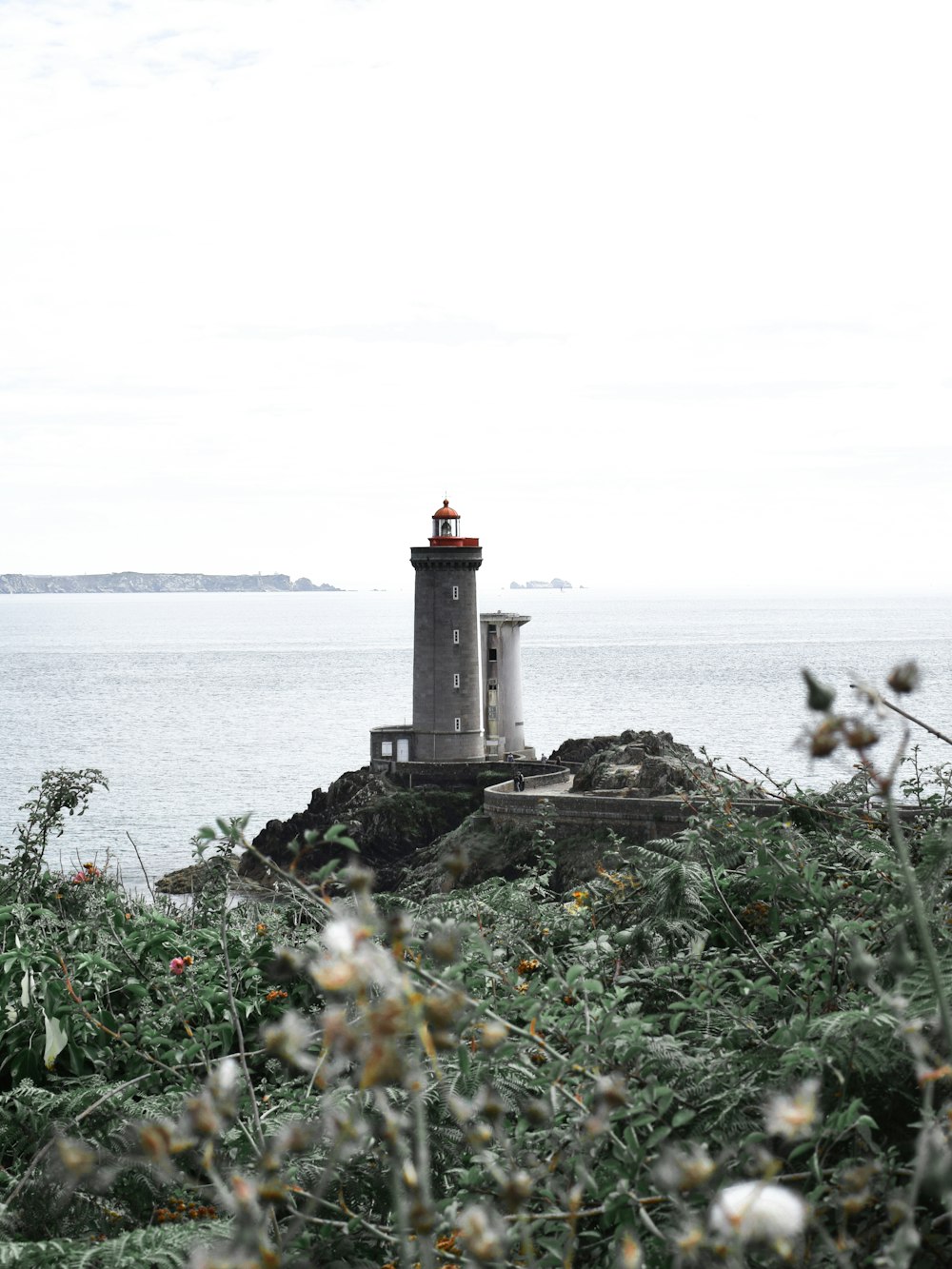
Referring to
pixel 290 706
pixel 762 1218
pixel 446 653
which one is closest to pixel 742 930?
pixel 762 1218

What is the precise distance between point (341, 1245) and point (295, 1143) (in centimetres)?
199

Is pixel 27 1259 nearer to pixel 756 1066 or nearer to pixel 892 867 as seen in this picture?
pixel 756 1066

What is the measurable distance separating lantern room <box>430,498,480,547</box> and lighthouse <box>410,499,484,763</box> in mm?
48

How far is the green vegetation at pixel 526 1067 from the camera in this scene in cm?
156

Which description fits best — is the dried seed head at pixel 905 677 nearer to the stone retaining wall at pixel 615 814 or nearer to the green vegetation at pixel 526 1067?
the green vegetation at pixel 526 1067

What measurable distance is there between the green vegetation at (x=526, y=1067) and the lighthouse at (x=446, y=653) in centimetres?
4207

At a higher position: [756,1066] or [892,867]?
[892,867]

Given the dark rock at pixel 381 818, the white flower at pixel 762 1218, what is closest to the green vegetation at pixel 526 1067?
the white flower at pixel 762 1218

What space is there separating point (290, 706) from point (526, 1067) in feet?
316

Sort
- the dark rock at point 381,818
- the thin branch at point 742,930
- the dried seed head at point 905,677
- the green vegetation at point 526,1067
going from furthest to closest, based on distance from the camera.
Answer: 1. the dark rock at point 381,818
2. the thin branch at point 742,930
3. the dried seed head at point 905,677
4. the green vegetation at point 526,1067

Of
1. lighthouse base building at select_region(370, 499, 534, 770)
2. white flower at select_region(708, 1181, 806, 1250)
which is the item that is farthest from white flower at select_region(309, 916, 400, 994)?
lighthouse base building at select_region(370, 499, 534, 770)

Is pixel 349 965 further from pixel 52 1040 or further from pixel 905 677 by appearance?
pixel 52 1040

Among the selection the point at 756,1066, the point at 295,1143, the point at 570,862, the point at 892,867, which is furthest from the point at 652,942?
the point at 570,862

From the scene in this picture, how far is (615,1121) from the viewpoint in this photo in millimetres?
Answer: 2879
